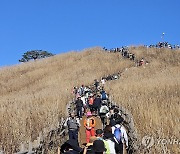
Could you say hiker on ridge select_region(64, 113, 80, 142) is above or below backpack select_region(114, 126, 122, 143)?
above

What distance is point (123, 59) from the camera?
2071 inches

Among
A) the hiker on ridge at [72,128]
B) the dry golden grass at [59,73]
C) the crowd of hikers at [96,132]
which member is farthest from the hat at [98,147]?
the dry golden grass at [59,73]

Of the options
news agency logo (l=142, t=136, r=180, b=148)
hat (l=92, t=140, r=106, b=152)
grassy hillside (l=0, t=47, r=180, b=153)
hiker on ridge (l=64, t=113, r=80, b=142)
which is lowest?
hat (l=92, t=140, r=106, b=152)

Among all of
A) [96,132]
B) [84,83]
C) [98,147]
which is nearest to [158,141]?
[96,132]

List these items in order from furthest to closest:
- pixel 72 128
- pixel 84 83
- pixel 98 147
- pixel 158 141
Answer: pixel 84 83 < pixel 72 128 < pixel 158 141 < pixel 98 147

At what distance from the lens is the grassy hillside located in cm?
996

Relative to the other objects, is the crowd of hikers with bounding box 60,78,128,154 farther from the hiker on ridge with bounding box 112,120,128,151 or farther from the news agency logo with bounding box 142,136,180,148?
the news agency logo with bounding box 142,136,180,148

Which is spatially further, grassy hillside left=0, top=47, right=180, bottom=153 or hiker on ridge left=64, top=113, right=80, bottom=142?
hiker on ridge left=64, top=113, right=80, bottom=142

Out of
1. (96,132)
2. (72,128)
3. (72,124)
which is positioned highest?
(72,124)

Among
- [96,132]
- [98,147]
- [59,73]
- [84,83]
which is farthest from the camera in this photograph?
[59,73]

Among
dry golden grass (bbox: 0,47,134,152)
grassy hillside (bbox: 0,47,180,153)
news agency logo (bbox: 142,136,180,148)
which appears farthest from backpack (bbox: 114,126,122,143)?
dry golden grass (bbox: 0,47,134,152)

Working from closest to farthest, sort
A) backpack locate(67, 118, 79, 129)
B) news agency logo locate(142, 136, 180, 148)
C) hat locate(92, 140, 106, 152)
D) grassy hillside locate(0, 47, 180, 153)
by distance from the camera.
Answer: hat locate(92, 140, 106, 152) → news agency logo locate(142, 136, 180, 148) → grassy hillside locate(0, 47, 180, 153) → backpack locate(67, 118, 79, 129)

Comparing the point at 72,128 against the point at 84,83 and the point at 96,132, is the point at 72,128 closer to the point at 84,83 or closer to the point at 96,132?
the point at 96,132

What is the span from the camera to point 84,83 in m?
37.4
